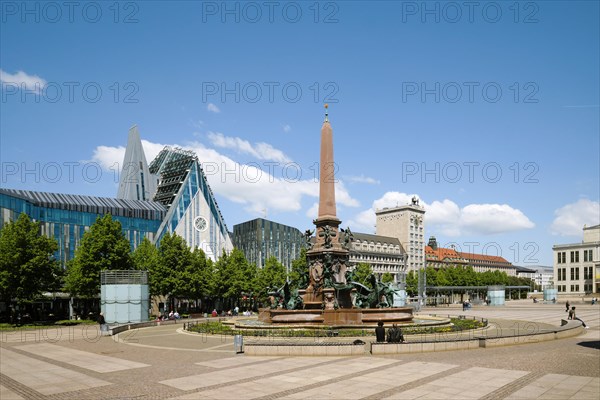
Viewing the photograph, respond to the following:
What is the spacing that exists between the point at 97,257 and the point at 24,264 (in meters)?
7.73

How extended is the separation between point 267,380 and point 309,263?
2224cm

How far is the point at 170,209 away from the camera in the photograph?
395ft

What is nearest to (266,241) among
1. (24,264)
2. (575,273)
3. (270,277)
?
(270,277)

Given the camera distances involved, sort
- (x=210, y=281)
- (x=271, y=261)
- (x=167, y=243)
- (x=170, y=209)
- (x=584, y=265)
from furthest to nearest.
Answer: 1. (x=584, y=265)
2. (x=170, y=209)
3. (x=271, y=261)
4. (x=210, y=281)
5. (x=167, y=243)

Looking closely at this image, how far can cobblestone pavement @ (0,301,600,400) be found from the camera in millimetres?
15242

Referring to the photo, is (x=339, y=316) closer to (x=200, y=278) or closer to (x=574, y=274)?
(x=200, y=278)

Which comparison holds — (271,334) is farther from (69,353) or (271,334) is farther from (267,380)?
(267,380)

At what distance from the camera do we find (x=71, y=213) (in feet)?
342

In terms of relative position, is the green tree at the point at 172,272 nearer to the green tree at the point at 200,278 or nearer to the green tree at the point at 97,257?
the green tree at the point at 200,278

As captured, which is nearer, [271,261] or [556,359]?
[556,359]

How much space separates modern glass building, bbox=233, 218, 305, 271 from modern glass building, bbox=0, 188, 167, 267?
32751mm

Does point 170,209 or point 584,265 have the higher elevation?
point 170,209

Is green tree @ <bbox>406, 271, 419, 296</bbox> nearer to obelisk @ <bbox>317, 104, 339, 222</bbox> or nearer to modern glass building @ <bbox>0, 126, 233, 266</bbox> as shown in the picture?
modern glass building @ <bbox>0, 126, 233, 266</bbox>

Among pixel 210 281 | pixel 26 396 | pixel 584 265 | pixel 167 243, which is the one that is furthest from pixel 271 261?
pixel 584 265
